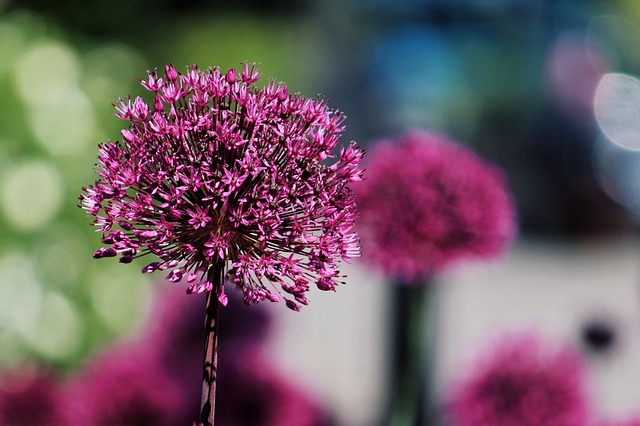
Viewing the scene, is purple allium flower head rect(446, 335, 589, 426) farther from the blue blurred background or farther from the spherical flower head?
the blue blurred background

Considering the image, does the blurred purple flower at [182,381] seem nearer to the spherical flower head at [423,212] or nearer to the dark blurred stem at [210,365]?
the spherical flower head at [423,212]

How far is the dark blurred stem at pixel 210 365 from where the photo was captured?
374mm

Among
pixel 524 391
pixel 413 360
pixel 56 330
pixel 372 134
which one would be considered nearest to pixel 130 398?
pixel 413 360

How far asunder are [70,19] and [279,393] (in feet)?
7.27

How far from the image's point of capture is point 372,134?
4.64m

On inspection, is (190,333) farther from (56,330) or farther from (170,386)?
(56,330)

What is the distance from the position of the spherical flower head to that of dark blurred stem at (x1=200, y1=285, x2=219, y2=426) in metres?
0.55

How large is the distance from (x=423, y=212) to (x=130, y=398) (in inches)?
14.3

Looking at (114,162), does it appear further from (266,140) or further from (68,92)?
(68,92)

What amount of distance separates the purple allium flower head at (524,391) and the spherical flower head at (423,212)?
14 centimetres

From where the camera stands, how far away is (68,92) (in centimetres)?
227

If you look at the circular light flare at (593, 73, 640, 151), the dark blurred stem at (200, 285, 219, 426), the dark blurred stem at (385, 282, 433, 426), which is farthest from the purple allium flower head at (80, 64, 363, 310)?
the circular light flare at (593, 73, 640, 151)

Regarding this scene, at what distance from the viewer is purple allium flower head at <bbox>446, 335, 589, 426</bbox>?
3.31ft

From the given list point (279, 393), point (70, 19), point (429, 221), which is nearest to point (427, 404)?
point (279, 393)
